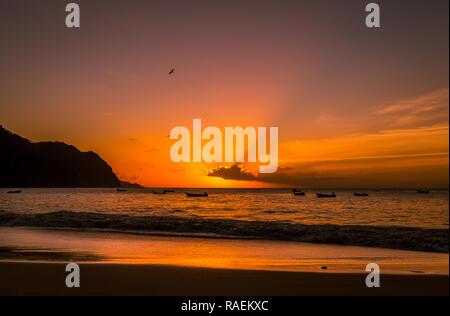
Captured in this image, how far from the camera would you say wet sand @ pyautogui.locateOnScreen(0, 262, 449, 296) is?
29.7 feet

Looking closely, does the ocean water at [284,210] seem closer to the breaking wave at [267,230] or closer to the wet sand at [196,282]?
the breaking wave at [267,230]

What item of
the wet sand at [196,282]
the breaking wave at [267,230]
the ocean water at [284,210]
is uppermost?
the wet sand at [196,282]

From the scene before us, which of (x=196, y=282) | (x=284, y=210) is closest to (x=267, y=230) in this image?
(x=196, y=282)

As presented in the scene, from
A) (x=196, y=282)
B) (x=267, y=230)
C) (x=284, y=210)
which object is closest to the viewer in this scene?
(x=196, y=282)

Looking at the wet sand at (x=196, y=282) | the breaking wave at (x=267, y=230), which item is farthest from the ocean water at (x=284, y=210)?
the wet sand at (x=196, y=282)

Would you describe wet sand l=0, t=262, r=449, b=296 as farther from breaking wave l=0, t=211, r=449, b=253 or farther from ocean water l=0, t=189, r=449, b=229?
ocean water l=0, t=189, r=449, b=229

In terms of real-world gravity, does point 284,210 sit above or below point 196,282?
below

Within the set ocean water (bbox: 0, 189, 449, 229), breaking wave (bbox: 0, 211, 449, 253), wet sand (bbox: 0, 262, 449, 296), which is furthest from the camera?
ocean water (bbox: 0, 189, 449, 229)

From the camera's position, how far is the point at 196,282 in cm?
999

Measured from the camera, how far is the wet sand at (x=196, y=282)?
357 inches

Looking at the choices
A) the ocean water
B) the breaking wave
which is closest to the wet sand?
the breaking wave

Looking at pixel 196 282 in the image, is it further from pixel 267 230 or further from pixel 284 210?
pixel 284 210

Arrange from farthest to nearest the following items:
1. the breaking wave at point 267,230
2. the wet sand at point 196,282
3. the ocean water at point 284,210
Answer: the ocean water at point 284,210
the breaking wave at point 267,230
the wet sand at point 196,282
